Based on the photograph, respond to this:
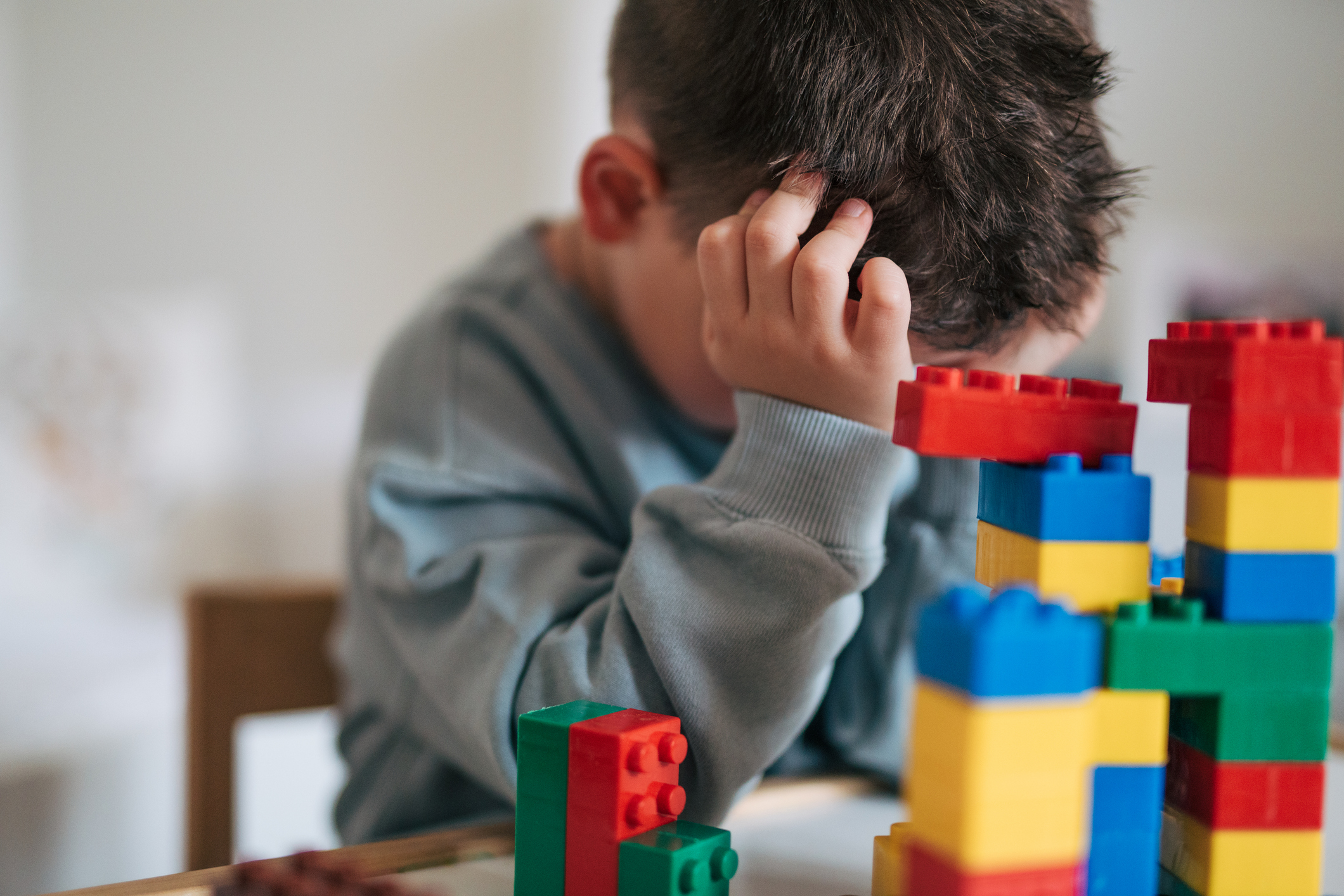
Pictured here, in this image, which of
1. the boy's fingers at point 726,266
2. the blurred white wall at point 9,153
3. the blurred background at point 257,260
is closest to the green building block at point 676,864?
the boy's fingers at point 726,266

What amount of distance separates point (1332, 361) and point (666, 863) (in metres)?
0.23

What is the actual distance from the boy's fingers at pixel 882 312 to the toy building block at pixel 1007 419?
0.07m

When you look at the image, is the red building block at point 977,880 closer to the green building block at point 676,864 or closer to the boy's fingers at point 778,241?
the green building block at point 676,864

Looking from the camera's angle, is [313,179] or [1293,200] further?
[1293,200]

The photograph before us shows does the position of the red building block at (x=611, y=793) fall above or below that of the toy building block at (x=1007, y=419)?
below

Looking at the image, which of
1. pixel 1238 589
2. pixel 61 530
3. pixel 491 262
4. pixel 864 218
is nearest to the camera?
pixel 1238 589

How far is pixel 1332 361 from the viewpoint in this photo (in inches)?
10.6

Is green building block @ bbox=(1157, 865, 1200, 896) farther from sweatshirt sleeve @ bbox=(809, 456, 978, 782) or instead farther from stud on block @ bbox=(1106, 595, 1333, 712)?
sweatshirt sleeve @ bbox=(809, 456, 978, 782)

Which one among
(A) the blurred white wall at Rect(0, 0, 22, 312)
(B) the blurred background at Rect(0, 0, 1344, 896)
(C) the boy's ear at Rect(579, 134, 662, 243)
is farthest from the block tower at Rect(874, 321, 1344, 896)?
(A) the blurred white wall at Rect(0, 0, 22, 312)

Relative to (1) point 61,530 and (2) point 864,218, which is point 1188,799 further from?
(1) point 61,530

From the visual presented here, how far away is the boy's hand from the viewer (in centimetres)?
36

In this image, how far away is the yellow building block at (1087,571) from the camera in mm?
267

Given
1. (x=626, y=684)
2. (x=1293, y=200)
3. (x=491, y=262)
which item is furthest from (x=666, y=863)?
(x=1293, y=200)

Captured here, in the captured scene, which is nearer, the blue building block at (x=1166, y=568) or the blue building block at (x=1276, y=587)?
the blue building block at (x=1276, y=587)
